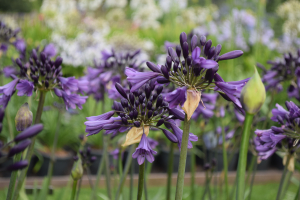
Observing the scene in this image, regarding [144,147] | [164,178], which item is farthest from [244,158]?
[164,178]

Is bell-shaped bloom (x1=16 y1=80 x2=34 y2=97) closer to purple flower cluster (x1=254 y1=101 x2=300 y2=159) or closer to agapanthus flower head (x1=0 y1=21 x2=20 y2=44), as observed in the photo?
purple flower cluster (x1=254 y1=101 x2=300 y2=159)

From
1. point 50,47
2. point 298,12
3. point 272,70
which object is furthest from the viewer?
point 298,12

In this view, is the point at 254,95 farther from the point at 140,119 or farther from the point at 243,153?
the point at 140,119

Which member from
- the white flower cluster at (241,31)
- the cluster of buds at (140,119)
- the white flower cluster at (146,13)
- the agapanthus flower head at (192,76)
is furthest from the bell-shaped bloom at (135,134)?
the white flower cluster at (146,13)

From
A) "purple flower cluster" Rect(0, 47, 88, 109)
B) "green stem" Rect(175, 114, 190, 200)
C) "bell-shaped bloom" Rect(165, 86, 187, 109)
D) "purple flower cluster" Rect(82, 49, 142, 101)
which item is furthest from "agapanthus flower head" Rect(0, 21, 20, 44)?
"green stem" Rect(175, 114, 190, 200)

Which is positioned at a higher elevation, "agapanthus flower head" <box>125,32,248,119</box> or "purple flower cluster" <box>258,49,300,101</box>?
"purple flower cluster" <box>258,49,300,101</box>

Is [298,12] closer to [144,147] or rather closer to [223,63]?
[223,63]
